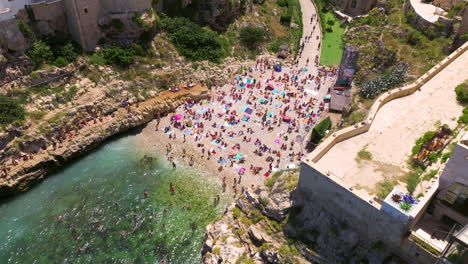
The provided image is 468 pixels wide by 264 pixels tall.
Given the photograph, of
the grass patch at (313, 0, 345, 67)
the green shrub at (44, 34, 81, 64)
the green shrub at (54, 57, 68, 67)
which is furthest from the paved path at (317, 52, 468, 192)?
the green shrub at (44, 34, 81, 64)

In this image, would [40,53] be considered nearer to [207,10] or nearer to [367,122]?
[207,10]

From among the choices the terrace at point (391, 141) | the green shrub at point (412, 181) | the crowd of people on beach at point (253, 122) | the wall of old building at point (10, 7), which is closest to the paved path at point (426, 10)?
the crowd of people on beach at point (253, 122)

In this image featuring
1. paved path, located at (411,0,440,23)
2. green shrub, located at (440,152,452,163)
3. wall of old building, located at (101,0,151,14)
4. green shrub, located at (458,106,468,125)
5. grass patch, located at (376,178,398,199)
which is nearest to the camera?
grass patch, located at (376,178,398,199)

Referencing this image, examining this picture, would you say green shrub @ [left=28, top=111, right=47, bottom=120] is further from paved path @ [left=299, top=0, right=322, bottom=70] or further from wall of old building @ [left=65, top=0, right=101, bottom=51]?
paved path @ [left=299, top=0, right=322, bottom=70]

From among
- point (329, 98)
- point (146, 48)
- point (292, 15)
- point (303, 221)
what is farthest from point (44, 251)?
point (292, 15)

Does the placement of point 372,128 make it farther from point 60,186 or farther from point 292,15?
point 292,15

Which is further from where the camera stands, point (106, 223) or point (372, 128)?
point (106, 223)

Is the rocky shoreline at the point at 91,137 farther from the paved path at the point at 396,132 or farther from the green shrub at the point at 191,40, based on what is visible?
the paved path at the point at 396,132
